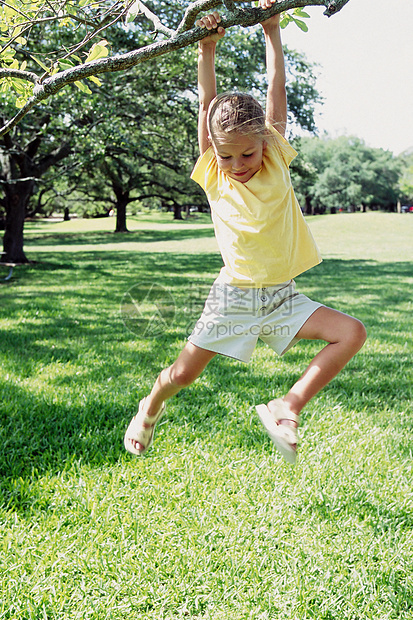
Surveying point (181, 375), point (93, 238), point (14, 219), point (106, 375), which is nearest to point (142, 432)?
point (181, 375)

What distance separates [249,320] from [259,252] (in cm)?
33

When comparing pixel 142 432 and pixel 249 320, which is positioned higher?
pixel 249 320

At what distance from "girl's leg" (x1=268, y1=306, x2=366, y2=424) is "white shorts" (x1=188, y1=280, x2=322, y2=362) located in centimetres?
16

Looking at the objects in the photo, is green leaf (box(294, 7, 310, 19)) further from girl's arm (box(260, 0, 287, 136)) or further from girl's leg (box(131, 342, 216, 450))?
girl's leg (box(131, 342, 216, 450))

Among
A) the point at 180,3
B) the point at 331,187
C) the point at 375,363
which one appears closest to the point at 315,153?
the point at 331,187

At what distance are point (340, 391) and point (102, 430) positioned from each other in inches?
77.0

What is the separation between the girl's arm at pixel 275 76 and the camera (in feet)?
7.67

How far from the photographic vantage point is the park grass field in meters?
2.15

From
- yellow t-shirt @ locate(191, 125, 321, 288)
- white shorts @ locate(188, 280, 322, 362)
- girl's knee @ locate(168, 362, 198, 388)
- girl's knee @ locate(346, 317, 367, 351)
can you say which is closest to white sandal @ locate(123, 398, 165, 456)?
girl's knee @ locate(168, 362, 198, 388)

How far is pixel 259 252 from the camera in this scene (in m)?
2.35

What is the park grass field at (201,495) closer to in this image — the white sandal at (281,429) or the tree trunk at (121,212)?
the white sandal at (281,429)

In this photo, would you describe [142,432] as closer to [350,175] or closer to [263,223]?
[263,223]

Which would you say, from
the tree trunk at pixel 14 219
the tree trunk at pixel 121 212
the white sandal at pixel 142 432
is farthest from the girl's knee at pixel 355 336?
the tree trunk at pixel 121 212

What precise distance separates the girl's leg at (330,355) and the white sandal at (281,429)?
0.03m
